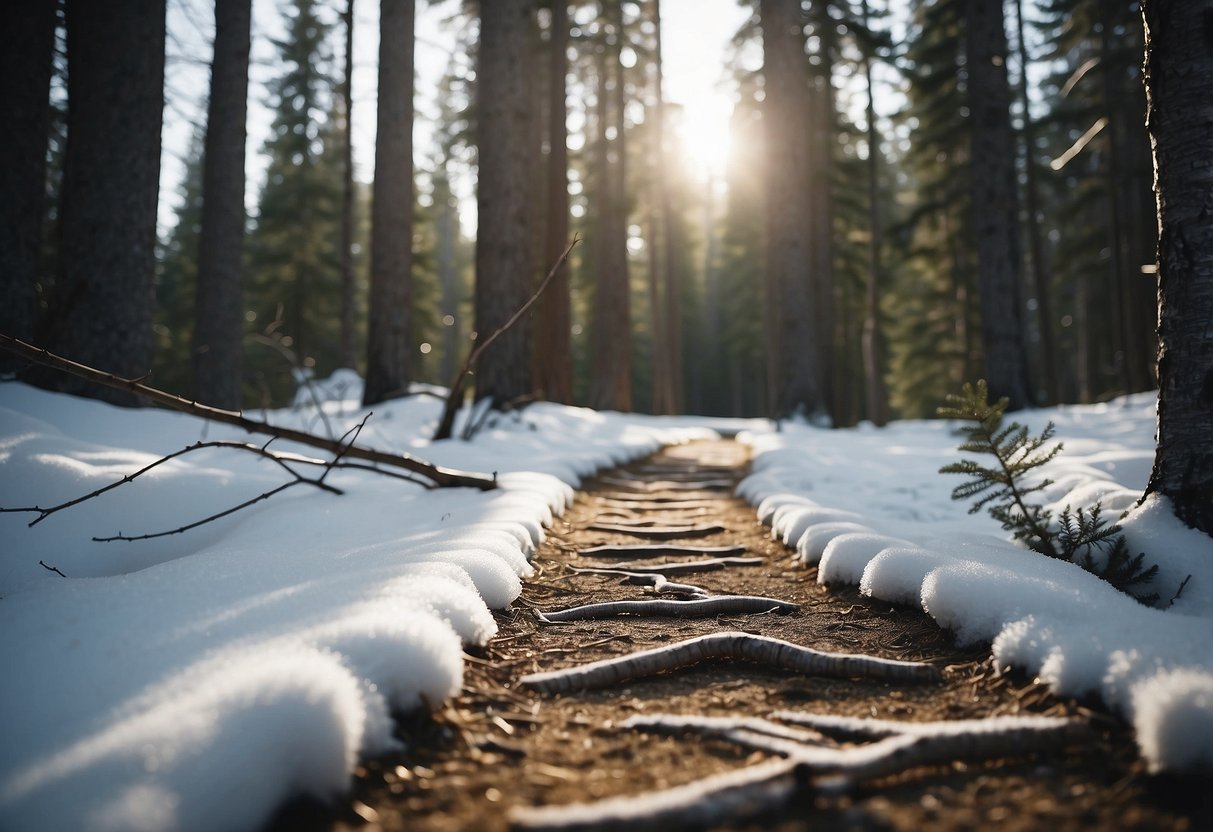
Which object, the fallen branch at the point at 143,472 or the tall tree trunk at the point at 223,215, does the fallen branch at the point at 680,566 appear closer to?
the fallen branch at the point at 143,472

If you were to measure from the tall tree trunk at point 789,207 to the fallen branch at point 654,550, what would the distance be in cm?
891

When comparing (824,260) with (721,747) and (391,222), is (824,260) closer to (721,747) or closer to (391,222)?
→ (391,222)

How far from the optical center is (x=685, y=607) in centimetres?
283

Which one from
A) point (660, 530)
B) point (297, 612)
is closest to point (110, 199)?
point (660, 530)

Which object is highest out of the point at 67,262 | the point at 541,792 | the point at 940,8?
the point at 940,8

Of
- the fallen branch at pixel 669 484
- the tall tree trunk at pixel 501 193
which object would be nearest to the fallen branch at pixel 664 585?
the fallen branch at pixel 669 484

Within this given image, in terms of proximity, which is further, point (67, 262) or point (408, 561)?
point (67, 262)

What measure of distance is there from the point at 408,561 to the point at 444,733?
0.93 m

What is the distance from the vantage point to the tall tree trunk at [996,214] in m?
9.95

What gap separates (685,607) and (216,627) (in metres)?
1.74

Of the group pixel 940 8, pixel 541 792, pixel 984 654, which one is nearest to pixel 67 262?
pixel 541 792

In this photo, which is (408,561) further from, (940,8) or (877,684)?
(940,8)

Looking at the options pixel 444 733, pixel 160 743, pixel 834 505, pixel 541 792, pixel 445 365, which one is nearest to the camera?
pixel 160 743

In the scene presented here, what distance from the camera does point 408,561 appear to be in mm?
2496
